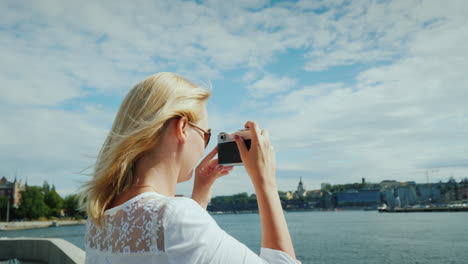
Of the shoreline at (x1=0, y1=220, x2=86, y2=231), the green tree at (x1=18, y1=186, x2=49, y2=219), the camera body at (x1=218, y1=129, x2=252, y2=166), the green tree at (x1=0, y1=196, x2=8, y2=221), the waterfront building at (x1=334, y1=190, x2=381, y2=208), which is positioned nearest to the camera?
the camera body at (x1=218, y1=129, x2=252, y2=166)

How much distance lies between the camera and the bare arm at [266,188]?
1.01 m

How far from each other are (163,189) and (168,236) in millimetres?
247

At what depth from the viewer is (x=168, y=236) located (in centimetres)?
82

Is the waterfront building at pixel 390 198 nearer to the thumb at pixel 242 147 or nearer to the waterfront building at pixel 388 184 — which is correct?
the waterfront building at pixel 388 184

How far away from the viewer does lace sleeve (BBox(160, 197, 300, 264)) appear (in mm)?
803

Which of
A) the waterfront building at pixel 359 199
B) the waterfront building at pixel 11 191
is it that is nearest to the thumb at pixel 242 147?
the waterfront building at pixel 11 191

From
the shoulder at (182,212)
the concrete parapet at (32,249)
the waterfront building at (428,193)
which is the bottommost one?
the waterfront building at (428,193)

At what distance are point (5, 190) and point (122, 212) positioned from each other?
325 ft

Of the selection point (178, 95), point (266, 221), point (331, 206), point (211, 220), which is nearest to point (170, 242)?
point (211, 220)

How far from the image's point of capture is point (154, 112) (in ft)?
3.41

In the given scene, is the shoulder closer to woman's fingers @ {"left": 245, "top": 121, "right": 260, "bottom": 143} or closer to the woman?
the woman

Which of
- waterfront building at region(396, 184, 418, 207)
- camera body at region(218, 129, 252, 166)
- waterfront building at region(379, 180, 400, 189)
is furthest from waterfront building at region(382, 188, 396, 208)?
camera body at region(218, 129, 252, 166)

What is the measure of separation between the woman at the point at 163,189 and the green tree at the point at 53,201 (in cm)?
8093

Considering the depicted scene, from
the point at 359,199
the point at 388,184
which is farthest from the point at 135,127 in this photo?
the point at 388,184
